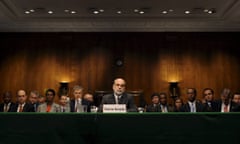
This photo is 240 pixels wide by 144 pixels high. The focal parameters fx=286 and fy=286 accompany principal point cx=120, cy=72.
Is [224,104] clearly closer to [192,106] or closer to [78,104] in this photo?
[192,106]

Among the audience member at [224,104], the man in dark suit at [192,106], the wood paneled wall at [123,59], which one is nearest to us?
the man in dark suit at [192,106]

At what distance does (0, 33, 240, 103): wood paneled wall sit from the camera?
8.77 m

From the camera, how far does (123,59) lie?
8922 millimetres

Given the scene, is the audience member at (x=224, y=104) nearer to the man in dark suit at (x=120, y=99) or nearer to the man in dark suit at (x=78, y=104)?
the man in dark suit at (x=120, y=99)

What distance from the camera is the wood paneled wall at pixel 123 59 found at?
8773 millimetres

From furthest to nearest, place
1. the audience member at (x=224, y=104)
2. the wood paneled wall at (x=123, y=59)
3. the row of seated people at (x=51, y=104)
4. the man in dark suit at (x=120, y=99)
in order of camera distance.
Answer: the wood paneled wall at (x=123, y=59) < the audience member at (x=224, y=104) < the man in dark suit at (x=120, y=99) < the row of seated people at (x=51, y=104)

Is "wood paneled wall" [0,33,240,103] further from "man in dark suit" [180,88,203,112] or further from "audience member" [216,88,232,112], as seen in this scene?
"audience member" [216,88,232,112]
